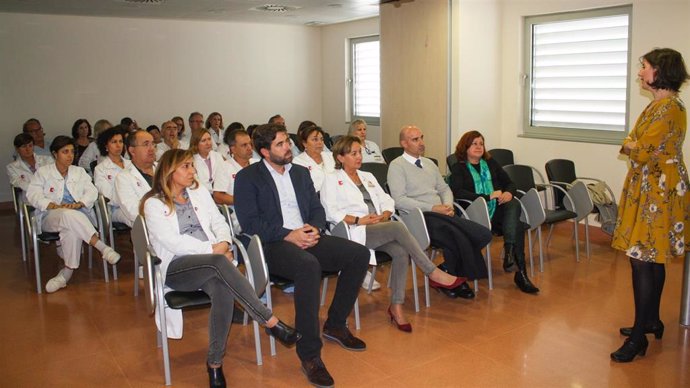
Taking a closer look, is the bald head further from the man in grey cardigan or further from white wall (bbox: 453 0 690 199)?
white wall (bbox: 453 0 690 199)

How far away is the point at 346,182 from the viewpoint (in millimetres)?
4457

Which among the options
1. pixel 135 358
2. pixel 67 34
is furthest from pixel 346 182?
pixel 67 34

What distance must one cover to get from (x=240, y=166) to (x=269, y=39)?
239 inches

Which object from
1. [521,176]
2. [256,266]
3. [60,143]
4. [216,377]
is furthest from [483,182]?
[60,143]

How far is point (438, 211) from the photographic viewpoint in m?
4.80

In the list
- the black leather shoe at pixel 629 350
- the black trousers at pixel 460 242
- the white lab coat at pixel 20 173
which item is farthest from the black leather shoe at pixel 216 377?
the white lab coat at pixel 20 173

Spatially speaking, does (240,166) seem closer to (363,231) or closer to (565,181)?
(363,231)

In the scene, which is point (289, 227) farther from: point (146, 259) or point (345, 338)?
→ point (146, 259)

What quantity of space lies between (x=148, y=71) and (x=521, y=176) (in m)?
6.35

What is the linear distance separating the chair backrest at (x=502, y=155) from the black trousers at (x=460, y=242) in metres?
2.66

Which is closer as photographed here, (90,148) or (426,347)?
(426,347)

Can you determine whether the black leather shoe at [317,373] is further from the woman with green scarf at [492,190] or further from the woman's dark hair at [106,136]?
the woman's dark hair at [106,136]

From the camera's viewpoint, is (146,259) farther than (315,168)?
No

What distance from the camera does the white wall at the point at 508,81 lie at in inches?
252
